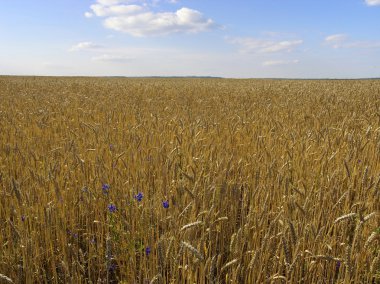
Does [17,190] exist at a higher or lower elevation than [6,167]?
higher

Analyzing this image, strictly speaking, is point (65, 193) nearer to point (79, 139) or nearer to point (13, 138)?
point (79, 139)

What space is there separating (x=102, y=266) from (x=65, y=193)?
2.20ft

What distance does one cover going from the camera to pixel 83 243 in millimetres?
2309

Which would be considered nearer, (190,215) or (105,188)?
(190,215)

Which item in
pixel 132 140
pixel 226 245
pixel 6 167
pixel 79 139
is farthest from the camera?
pixel 79 139

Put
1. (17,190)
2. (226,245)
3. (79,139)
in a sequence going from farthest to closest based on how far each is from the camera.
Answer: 1. (79,139)
2. (226,245)
3. (17,190)

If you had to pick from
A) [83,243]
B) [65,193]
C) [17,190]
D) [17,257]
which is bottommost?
[83,243]

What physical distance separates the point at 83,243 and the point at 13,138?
7.42ft

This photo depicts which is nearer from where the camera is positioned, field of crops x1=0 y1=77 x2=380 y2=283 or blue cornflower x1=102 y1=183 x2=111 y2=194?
field of crops x1=0 y1=77 x2=380 y2=283

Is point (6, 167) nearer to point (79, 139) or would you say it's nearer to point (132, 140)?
point (79, 139)

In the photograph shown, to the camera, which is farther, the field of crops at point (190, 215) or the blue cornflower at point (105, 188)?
the blue cornflower at point (105, 188)

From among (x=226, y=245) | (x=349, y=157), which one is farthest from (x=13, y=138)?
(x=349, y=157)

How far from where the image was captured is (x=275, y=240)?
1.95 m

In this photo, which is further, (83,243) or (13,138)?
(13,138)
